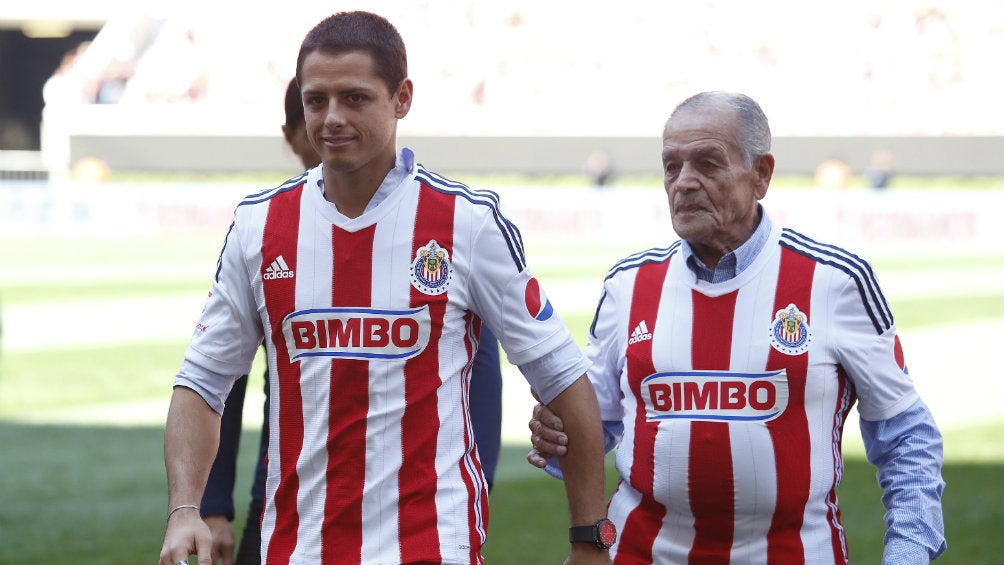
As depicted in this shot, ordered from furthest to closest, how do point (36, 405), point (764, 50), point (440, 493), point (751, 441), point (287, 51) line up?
point (287, 51)
point (764, 50)
point (36, 405)
point (751, 441)
point (440, 493)

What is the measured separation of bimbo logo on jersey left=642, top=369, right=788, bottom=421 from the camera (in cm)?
285

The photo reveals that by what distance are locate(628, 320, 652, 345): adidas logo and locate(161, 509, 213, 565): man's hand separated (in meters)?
0.99

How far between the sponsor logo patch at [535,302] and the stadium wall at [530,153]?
25013mm

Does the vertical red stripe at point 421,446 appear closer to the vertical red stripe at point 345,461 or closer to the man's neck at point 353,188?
the vertical red stripe at point 345,461

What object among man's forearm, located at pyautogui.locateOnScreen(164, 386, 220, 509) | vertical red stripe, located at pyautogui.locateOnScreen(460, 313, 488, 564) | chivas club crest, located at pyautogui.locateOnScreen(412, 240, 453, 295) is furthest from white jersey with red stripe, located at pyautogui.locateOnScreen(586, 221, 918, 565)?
man's forearm, located at pyautogui.locateOnScreen(164, 386, 220, 509)

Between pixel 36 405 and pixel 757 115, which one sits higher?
pixel 757 115

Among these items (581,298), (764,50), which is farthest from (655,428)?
(764,50)

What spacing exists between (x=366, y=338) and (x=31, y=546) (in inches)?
185

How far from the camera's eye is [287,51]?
33.5 m

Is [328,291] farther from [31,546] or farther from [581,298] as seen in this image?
[581,298]

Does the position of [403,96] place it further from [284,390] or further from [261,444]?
[261,444]

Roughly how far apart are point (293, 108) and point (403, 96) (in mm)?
991

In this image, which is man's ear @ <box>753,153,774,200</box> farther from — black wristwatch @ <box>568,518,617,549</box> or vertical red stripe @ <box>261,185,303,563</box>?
vertical red stripe @ <box>261,185,303,563</box>

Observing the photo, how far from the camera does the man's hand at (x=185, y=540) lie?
2.51 m
